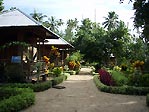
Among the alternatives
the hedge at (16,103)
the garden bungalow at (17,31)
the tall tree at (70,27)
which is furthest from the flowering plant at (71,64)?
the tall tree at (70,27)

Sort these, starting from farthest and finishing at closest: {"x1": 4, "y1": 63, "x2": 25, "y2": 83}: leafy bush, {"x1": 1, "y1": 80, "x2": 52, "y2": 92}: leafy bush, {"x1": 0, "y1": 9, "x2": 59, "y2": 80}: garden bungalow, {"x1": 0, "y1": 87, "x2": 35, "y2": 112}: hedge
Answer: {"x1": 4, "y1": 63, "x2": 25, "y2": 83}: leafy bush → {"x1": 0, "y1": 9, "x2": 59, "y2": 80}: garden bungalow → {"x1": 1, "y1": 80, "x2": 52, "y2": 92}: leafy bush → {"x1": 0, "y1": 87, "x2": 35, "y2": 112}: hedge

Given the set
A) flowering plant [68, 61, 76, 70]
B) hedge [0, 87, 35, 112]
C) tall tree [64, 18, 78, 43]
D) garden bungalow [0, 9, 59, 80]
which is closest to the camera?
hedge [0, 87, 35, 112]

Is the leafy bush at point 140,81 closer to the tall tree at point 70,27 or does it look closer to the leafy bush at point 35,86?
the leafy bush at point 35,86

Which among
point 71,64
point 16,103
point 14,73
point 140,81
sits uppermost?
point 71,64

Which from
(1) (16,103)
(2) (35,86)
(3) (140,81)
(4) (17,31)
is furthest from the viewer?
(4) (17,31)

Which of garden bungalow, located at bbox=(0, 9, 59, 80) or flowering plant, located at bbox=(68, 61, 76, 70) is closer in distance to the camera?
garden bungalow, located at bbox=(0, 9, 59, 80)

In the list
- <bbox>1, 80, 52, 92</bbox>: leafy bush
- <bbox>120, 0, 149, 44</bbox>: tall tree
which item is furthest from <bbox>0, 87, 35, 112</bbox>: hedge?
<bbox>120, 0, 149, 44</bbox>: tall tree

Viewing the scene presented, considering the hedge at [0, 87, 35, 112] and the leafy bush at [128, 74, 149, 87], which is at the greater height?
the leafy bush at [128, 74, 149, 87]

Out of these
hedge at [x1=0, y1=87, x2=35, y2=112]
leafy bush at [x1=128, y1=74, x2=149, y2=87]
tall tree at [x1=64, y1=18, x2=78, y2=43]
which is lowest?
hedge at [x1=0, y1=87, x2=35, y2=112]

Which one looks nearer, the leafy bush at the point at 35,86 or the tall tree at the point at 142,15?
the leafy bush at the point at 35,86

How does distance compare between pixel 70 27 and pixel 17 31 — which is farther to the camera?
pixel 70 27

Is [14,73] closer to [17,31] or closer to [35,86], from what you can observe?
[35,86]

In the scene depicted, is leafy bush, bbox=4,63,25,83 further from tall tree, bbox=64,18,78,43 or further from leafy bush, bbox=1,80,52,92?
tall tree, bbox=64,18,78,43

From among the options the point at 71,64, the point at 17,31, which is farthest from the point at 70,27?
the point at 17,31
